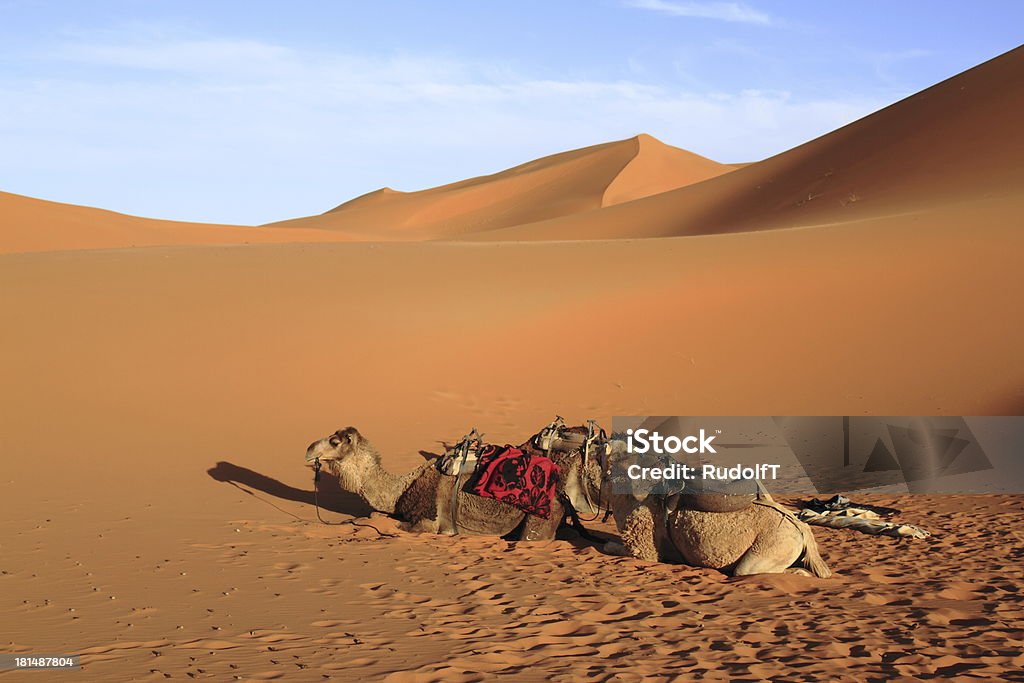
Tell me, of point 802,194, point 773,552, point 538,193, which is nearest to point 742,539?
point 773,552

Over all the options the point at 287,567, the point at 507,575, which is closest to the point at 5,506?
the point at 287,567

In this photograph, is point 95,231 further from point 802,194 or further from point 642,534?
point 642,534

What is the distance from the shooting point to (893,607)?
600 centimetres

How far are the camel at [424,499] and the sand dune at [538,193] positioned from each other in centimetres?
5919

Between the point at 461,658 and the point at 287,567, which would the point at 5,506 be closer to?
the point at 287,567

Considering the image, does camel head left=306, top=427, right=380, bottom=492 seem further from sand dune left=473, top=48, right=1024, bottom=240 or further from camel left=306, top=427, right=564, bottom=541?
sand dune left=473, top=48, right=1024, bottom=240

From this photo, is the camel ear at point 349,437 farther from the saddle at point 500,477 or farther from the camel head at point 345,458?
the saddle at point 500,477

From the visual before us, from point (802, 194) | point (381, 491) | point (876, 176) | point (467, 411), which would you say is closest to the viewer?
point (381, 491)

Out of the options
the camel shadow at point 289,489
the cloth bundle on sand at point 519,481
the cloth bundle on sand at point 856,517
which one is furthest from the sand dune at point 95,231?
the cloth bundle on sand at point 856,517

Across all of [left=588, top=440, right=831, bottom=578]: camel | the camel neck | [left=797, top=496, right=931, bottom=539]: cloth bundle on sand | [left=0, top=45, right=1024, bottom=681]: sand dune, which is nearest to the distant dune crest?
[left=0, top=45, right=1024, bottom=681]: sand dune

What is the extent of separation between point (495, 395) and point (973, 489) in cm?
701

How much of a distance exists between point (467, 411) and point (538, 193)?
6316 centimetres

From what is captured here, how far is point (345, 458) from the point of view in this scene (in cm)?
844

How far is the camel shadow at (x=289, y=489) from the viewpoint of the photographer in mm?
9312
